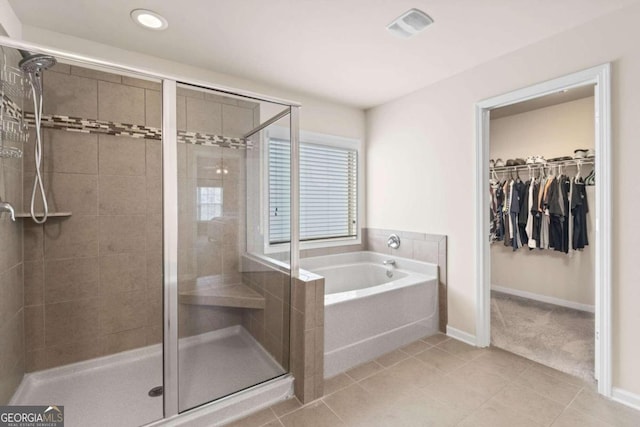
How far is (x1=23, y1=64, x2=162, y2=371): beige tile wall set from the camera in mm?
1992

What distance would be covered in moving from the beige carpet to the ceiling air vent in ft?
8.85

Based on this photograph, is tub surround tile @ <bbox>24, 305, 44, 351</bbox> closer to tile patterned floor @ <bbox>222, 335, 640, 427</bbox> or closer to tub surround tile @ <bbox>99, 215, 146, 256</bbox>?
tub surround tile @ <bbox>99, 215, 146, 256</bbox>

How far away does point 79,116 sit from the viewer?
6.86ft

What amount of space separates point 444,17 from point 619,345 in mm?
2383

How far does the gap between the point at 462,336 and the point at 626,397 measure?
1059mm

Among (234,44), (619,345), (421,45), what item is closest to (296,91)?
(234,44)

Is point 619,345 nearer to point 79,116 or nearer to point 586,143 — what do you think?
point 586,143

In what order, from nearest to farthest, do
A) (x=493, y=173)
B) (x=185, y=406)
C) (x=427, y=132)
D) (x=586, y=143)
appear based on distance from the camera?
(x=185, y=406) → (x=427, y=132) → (x=586, y=143) → (x=493, y=173)

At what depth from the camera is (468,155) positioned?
2609mm

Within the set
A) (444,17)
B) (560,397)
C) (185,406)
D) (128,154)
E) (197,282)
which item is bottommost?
(560,397)

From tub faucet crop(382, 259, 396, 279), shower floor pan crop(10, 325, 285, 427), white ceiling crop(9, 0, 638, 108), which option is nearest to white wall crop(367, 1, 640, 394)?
white ceiling crop(9, 0, 638, 108)

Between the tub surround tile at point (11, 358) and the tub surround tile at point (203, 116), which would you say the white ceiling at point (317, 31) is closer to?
the tub surround tile at point (203, 116)

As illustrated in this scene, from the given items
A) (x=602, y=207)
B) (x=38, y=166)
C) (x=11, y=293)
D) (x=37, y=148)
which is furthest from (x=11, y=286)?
(x=602, y=207)

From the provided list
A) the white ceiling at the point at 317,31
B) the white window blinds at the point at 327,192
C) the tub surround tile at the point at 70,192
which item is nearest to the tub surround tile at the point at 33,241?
the tub surround tile at the point at 70,192
